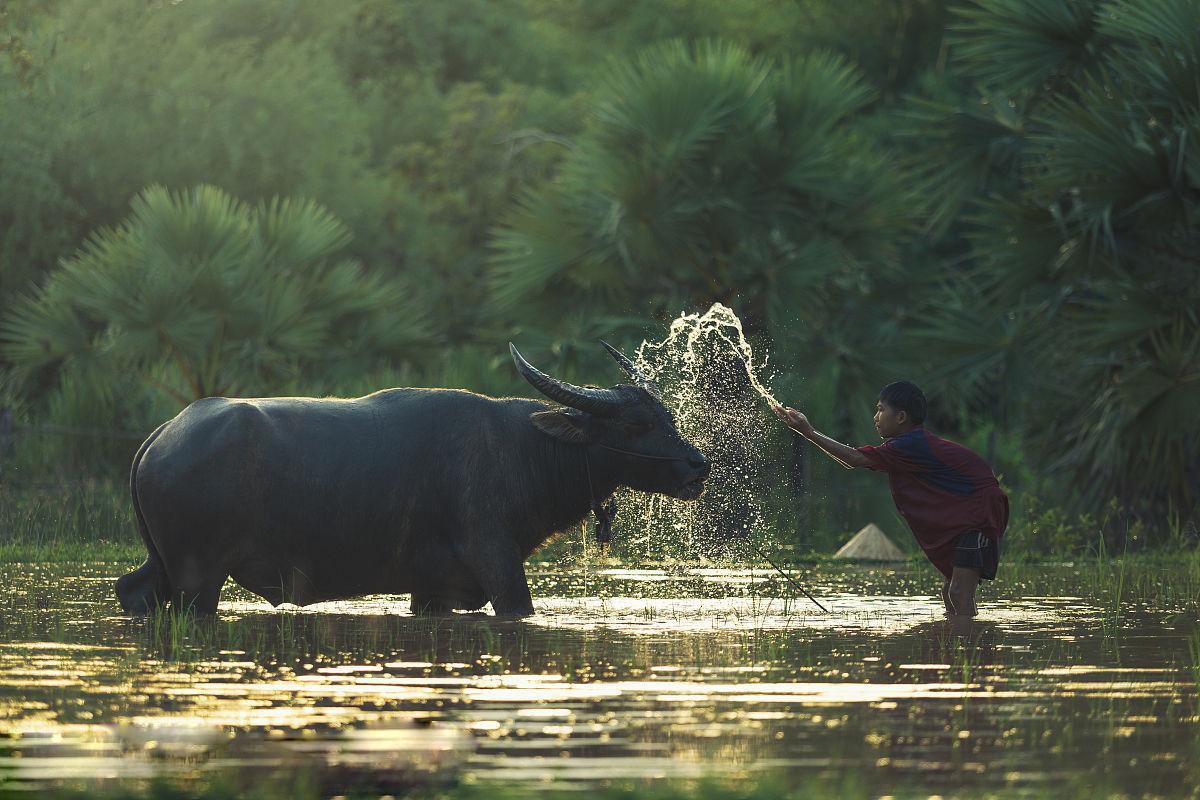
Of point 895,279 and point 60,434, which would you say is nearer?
point 60,434

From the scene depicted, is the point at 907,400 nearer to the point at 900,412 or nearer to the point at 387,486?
the point at 900,412

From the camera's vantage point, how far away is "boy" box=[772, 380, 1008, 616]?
10.7 meters

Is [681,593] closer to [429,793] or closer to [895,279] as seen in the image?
[429,793]

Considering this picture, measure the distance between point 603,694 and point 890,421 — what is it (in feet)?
13.1

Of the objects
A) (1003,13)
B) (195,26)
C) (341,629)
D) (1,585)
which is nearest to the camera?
(341,629)

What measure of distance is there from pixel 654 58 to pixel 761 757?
51.6ft

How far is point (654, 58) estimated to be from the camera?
2095 cm

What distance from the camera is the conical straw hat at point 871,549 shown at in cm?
1625

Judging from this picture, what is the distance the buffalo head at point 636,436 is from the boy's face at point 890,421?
4.13ft

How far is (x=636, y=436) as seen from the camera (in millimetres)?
11719

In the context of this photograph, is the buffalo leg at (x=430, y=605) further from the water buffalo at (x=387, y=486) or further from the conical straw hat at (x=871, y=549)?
the conical straw hat at (x=871, y=549)

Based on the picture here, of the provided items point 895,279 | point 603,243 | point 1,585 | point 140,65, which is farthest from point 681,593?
point 140,65

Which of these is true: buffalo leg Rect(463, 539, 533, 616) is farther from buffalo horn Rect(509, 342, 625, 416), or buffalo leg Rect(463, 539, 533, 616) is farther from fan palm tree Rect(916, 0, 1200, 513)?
fan palm tree Rect(916, 0, 1200, 513)

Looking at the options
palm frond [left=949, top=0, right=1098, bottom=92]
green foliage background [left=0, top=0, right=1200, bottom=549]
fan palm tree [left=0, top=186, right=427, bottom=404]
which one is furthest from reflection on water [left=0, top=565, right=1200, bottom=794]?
fan palm tree [left=0, top=186, right=427, bottom=404]
